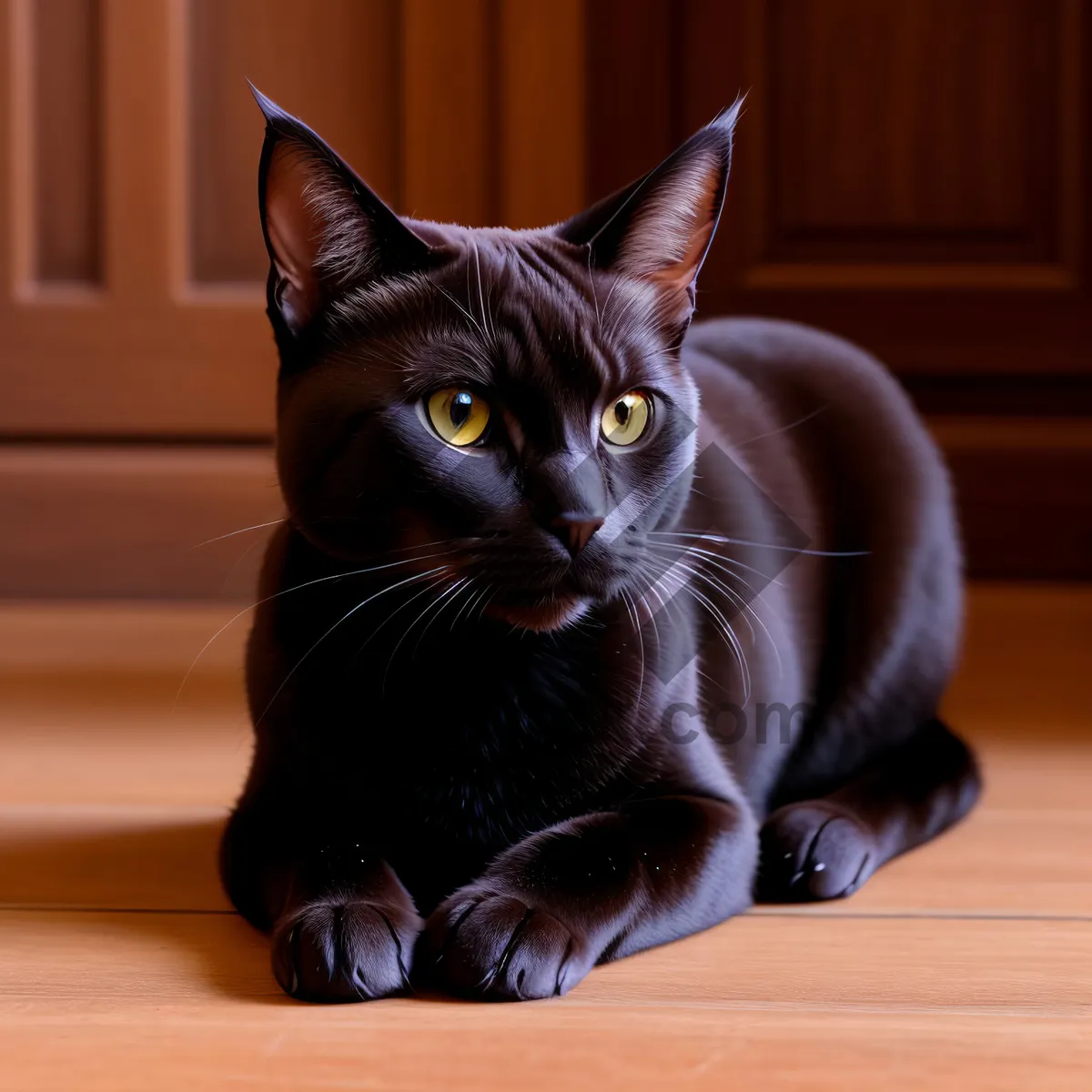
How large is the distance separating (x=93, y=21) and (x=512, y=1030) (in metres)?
1.82

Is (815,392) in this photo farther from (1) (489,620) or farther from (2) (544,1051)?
(2) (544,1051)

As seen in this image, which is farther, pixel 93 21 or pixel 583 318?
pixel 93 21

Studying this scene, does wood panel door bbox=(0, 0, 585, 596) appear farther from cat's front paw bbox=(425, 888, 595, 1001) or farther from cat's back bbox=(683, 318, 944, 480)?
cat's front paw bbox=(425, 888, 595, 1001)

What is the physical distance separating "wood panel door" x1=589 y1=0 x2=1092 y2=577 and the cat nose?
135 centimetres

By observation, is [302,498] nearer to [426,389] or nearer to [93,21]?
[426,389]

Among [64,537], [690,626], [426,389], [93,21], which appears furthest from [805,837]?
[93,21]

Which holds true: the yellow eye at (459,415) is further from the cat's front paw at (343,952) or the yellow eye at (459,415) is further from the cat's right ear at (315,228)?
the cat's front paw at (343,952)

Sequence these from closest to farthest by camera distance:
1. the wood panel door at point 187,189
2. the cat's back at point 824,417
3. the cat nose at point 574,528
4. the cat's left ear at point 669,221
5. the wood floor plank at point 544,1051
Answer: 1. the wood floor plank at point 544,1051
2. the cat nose at point 574,528
3. the cat's left ear at point 669,221
4. the cat's back at point 824,417
5. the wood panel door at point 187,189

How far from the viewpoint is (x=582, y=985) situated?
2.45 feet

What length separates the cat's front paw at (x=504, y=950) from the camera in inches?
28.0

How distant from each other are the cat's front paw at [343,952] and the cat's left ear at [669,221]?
44 cm

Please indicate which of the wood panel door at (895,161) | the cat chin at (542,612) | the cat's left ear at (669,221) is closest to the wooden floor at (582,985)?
the cat chin at (542,612)

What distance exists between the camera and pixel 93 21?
198 cm

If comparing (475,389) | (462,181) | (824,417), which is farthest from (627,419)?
(462,181)
